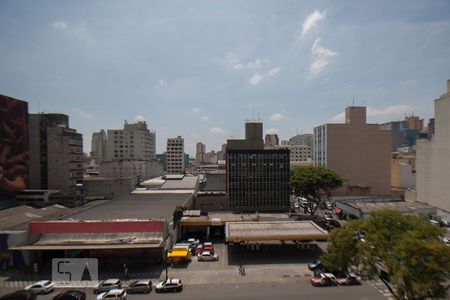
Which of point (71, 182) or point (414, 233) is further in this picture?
point (71, 182)

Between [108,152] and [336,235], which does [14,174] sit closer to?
[336,235]

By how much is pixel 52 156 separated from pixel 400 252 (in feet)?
188

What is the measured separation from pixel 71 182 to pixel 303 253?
153 ft

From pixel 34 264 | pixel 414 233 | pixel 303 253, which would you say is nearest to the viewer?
pixel 414 233

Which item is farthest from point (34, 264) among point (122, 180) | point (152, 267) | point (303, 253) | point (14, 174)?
point (122, 180)

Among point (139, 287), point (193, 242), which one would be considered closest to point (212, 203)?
point (193, 242)

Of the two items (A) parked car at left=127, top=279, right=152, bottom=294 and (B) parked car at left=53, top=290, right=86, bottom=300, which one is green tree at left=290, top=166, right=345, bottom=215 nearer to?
(A) parked car at left=127, top=279, right=152, bottom=294

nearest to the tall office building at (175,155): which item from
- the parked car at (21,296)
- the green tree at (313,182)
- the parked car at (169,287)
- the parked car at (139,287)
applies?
the green tree at (313,182)

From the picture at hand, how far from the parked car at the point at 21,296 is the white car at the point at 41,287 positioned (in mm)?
689

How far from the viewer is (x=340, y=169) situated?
67625 millimetres

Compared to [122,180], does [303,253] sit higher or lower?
lower

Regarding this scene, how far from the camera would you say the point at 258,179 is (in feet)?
153

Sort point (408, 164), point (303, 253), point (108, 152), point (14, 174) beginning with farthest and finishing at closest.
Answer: point (108, 152), point (408, 164), point (14, 174), point (303, 253)

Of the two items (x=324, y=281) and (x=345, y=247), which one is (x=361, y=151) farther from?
(x=345, y=247)
